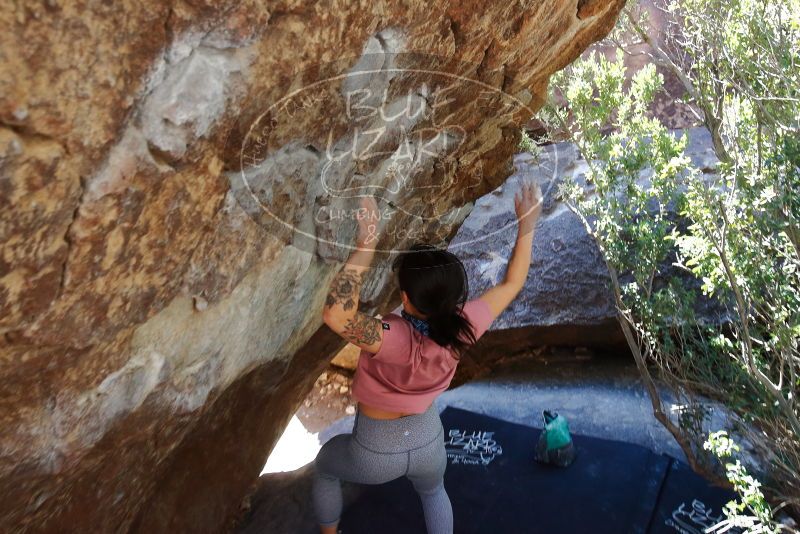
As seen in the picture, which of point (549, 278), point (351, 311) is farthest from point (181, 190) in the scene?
point (549, 278)

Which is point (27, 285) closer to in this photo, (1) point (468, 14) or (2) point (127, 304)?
(2) point (127, 304)

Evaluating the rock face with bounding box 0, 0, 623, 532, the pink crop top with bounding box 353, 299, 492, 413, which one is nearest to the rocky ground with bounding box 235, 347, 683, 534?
the rock face with bounding box 0, 0, 623, 532

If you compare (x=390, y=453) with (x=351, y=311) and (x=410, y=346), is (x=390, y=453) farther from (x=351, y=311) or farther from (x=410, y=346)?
(x=351, y=311)

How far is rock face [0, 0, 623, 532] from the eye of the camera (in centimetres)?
106

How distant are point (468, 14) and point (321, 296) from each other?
1144 mm

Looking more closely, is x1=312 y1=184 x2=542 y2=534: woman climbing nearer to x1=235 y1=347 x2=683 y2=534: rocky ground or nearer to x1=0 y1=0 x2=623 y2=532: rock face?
x1=0 y1=0 x2=623 y2=532: rock face

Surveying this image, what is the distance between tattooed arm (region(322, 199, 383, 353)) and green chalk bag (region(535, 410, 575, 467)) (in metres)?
1.82

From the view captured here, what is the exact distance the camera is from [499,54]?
7.09ft

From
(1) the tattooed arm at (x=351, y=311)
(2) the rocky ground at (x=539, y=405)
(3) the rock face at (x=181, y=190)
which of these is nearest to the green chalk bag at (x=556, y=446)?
(2) the rocky ground at (x=539, y=405)

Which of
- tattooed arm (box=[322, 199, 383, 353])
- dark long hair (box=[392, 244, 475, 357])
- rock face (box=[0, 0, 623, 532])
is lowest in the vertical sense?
dark long hair (box=[392, 244, 475, 357])

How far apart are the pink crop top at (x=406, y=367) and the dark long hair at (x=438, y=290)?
0.16 feet

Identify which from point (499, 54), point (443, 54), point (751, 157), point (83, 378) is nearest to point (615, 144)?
point (751, 157)

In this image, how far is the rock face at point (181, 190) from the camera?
1063mm

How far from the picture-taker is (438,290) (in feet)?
5.99
